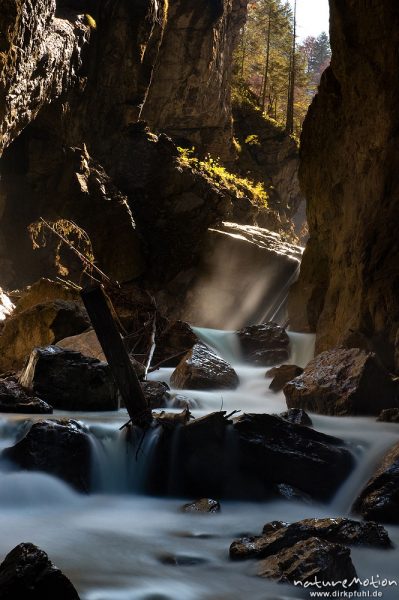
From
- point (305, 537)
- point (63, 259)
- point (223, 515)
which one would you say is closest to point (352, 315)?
point (223, 515)

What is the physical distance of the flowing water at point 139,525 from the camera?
11.5ft

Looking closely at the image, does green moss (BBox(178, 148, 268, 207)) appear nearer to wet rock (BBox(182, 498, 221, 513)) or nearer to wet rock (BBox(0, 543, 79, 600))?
wet rock (BBox(182, 498, 221, 513))

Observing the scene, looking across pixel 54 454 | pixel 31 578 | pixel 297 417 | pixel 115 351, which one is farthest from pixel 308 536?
pixel 297 417

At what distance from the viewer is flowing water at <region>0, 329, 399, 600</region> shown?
11.5ft

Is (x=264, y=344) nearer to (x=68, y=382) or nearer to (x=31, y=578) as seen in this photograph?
(x=68, y=382)

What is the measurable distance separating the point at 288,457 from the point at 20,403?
11.2 feet

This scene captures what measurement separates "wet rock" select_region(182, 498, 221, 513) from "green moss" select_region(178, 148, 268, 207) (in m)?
17.0

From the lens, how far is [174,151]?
20797 millimetres

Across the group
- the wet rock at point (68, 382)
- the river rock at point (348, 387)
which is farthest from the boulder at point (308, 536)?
the wet rock at point (68, 382)

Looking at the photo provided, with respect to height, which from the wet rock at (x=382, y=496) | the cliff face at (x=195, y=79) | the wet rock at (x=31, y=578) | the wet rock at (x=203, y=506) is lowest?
the wet rock at (x=203, y=506)

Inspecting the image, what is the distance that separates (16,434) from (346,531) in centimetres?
343

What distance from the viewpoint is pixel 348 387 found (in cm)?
786

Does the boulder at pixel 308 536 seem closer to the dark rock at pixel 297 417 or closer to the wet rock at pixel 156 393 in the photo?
the dark rock at pixel 297 417

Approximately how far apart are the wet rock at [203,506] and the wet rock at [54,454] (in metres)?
1.00
